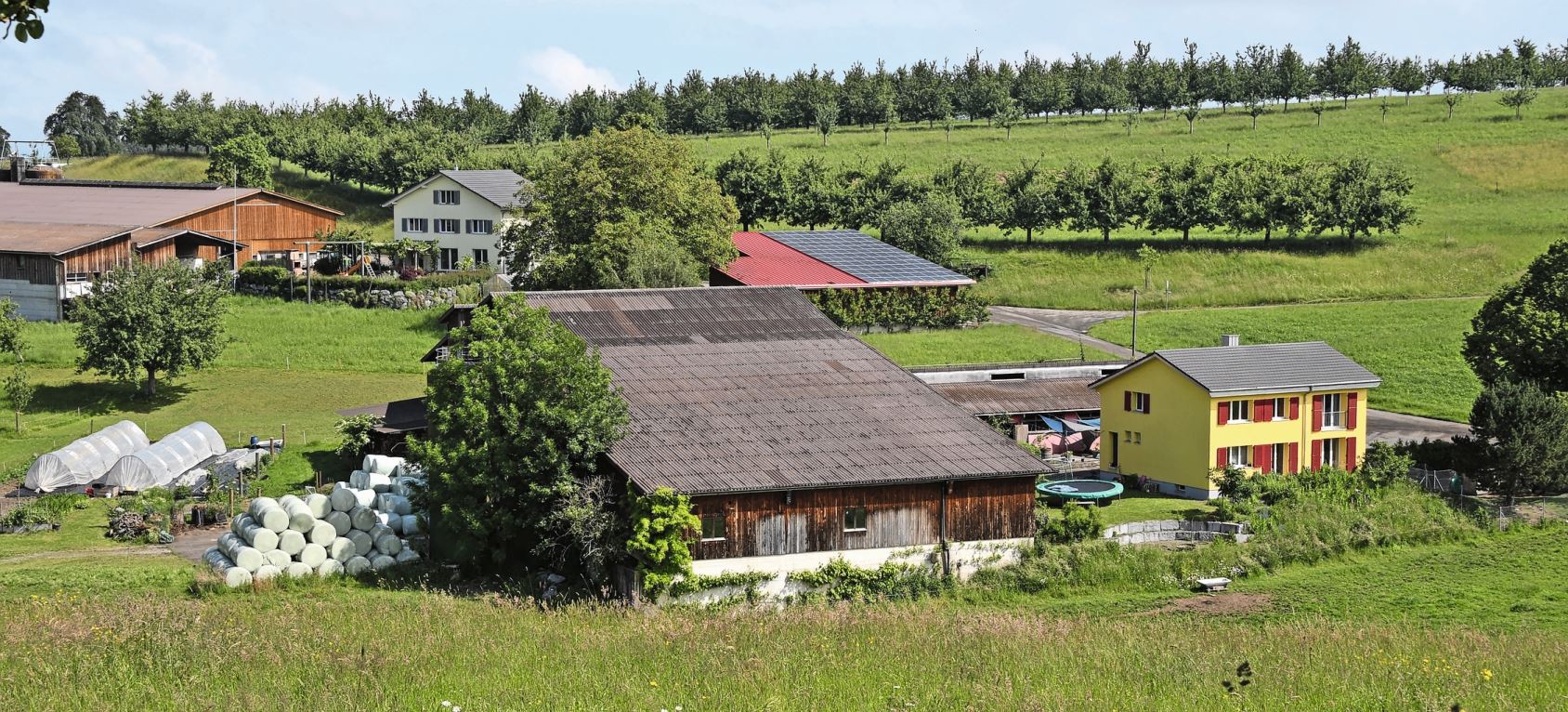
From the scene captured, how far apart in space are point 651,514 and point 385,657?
627 inches

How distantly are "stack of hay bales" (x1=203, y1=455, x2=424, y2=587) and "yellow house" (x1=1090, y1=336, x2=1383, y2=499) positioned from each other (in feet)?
75.2

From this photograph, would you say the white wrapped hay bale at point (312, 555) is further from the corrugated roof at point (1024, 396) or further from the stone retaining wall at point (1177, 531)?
the corrugated roof at point (1024, 396)

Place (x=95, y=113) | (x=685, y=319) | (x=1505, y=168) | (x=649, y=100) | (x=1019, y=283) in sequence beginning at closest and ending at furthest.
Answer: (x=685, y=319), (x=1019, y=283), (x=1505, y=168), (x=649, y=100), (x=95, y=113)

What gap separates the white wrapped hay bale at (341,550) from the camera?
36938 millimetres

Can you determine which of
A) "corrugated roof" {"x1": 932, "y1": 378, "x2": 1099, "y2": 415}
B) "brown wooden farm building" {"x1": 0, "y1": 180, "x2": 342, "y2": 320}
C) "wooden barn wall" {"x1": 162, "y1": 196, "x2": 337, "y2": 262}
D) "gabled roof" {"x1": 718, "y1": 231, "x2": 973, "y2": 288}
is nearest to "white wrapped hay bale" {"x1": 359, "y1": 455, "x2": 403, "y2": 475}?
"corrugated roof" {"x1": 932, "y1": 378, "x2": 1099, "y2": 415}

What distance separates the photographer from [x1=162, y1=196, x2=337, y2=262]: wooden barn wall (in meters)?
88.5

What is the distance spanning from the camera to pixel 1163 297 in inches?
3194

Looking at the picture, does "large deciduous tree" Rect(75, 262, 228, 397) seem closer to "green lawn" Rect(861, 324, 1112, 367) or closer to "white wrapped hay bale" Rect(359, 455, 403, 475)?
"white wrapped hay bale" Rect(359, 455, 403, 475)

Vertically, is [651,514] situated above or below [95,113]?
below

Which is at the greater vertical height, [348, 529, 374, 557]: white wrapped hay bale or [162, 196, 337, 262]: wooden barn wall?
[162, 196, 337, 262]: wooden barn wall

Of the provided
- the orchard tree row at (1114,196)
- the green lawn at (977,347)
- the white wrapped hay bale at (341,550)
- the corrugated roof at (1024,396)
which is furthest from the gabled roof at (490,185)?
the white wrapped hay bale at (341,550)

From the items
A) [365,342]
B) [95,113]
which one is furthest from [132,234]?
[95,113]

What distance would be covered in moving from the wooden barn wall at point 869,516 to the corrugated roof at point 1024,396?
1546 centimetres

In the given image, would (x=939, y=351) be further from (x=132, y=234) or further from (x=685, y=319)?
(x=132, y=234)
